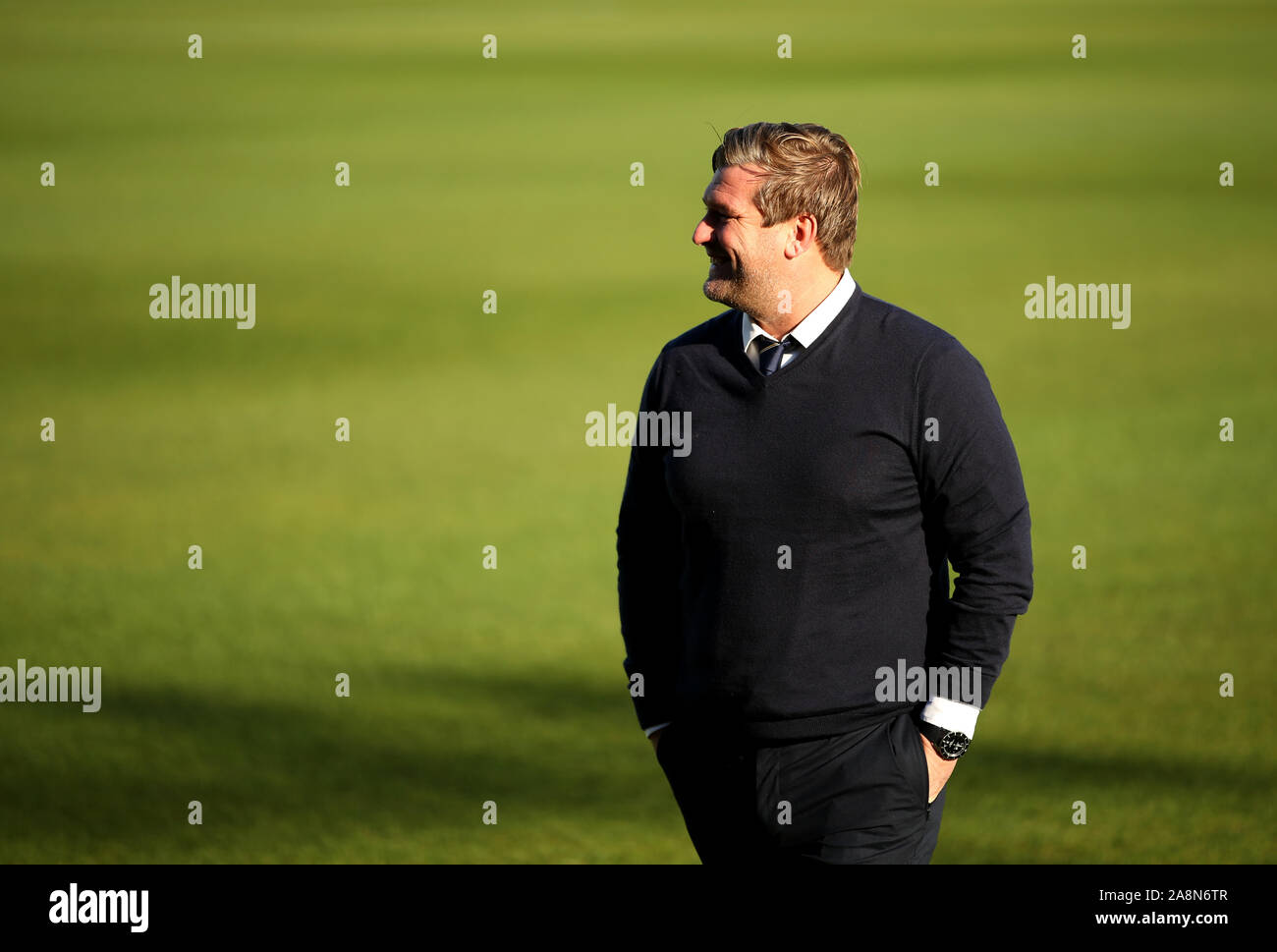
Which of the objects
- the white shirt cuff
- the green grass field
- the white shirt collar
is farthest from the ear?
the green grass field

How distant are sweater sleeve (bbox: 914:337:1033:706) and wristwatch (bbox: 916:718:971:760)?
0.09 m

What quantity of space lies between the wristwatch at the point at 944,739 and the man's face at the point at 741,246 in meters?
0.93

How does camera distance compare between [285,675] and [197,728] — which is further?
[285,675]

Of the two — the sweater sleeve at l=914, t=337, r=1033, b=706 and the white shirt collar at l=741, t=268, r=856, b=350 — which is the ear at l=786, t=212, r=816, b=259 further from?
the sweater sleeve at l=914, t=337, r=1033, b=706

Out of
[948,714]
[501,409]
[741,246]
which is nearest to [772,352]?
[741,246]

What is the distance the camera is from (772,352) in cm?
350

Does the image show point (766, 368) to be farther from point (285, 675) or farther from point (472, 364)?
point (472, 364)

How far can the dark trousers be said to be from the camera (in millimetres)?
3406

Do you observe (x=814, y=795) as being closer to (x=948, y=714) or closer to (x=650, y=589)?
(x=948, y=714)

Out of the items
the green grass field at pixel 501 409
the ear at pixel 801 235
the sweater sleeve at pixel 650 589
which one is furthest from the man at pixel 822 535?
the green grass field at pixel 501 409

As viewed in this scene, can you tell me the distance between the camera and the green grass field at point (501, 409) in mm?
7156

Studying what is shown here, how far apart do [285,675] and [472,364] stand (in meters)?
8.08

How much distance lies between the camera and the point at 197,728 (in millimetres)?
7812
